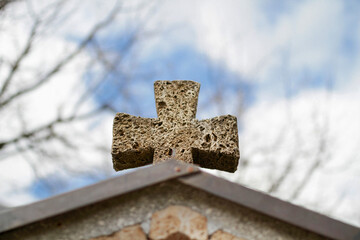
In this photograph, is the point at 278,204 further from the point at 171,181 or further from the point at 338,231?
the point at 171,181

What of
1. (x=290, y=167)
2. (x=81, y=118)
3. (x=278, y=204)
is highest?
(x=278, y=204)

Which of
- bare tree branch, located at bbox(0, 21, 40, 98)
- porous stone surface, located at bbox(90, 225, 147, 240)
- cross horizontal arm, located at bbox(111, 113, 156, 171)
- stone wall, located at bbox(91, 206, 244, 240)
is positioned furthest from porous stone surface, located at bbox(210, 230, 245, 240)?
bare tree branch, located at bbox(0, 21, 40, 98)

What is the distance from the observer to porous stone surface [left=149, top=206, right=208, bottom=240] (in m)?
1.90

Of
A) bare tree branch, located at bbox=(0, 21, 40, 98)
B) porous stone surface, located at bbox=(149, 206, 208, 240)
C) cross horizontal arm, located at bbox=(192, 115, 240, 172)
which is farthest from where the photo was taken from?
bare tree branch, located at bbox=(0, 21, 40, 98)

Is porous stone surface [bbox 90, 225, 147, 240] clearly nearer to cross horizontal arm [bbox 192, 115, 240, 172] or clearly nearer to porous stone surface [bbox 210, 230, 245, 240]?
porous stone surface [bbox 210, 230, 245, 240]

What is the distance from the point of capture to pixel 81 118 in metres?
8.69

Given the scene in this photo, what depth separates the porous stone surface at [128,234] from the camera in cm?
191

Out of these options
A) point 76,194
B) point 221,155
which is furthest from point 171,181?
point 221,155

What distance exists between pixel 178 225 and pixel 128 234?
268 millimetres

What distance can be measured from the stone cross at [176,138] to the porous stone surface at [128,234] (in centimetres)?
80

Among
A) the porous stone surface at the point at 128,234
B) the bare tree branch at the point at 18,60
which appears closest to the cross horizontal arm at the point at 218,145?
the porous stone surface at the point at 128,234

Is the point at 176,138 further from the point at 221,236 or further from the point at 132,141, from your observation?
the point at 221,236

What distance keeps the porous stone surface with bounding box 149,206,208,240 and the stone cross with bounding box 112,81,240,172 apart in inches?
27.0

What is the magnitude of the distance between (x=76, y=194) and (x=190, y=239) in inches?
25.0
